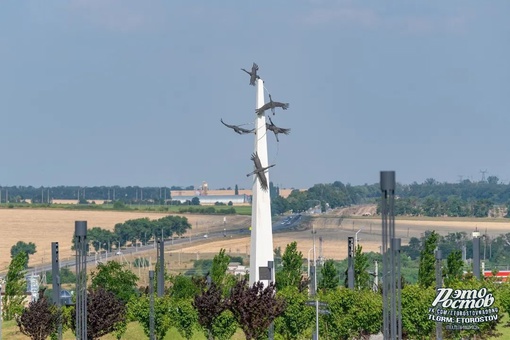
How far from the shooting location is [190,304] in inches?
2926

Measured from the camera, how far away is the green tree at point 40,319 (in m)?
68.6

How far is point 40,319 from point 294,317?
13708mm

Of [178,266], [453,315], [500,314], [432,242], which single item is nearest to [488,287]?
[500,314]

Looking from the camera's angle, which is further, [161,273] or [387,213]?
[161,273]

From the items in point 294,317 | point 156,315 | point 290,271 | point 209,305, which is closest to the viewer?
point 209,305

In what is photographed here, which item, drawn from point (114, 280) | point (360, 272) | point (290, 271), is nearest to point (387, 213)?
point (114, 280)

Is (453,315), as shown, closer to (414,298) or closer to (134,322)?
(414,298)

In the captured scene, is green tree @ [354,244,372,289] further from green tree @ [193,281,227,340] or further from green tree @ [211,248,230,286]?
green tree @ [193,281,227,340]

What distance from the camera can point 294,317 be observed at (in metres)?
72.4

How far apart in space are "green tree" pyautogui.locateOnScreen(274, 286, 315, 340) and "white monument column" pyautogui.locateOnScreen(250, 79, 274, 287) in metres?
1.72

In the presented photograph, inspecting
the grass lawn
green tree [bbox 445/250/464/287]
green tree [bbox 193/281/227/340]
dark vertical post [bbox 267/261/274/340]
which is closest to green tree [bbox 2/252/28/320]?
the grass lawn

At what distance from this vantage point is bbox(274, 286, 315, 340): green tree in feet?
237

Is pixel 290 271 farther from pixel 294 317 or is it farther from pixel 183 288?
pixel 294 317

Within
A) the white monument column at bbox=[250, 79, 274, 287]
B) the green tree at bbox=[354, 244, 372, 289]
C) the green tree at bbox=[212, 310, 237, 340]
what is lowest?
the green tree at bbox=[212, 310, 237, 340]
